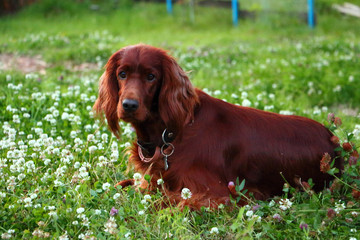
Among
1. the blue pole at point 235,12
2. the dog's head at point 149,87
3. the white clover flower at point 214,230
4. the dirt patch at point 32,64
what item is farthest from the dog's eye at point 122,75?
the blue pole at point 235,12

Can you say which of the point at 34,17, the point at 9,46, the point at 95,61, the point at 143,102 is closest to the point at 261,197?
Result: the point at 143,102

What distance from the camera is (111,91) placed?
352cm

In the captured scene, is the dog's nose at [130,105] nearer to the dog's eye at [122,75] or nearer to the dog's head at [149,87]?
the dog's head at [149,87]

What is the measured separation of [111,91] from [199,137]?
0.71 metres

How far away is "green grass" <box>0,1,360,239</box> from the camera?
296cm

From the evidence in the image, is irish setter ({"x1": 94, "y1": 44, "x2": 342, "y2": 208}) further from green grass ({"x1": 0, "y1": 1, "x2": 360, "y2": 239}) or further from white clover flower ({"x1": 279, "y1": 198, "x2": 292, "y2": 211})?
white clover flower ({"x1": 279, "y1": 198, "x2": 292, "y2": 211})

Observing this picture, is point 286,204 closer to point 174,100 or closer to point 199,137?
point 199,137

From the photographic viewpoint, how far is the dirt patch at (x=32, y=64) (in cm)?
788

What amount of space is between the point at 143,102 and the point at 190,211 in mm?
781

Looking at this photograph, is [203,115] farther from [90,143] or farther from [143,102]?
[90,143]

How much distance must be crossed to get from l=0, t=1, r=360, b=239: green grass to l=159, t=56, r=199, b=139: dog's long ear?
1.69 feet

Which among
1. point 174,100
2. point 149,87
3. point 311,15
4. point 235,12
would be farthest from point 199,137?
point 235,12

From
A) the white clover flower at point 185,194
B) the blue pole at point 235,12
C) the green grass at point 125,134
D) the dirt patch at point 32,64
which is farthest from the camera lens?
the blue pole at point 235,12

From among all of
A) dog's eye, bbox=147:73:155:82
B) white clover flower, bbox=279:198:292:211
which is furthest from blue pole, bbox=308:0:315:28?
white clover flower, bbox=279:198:292:211
